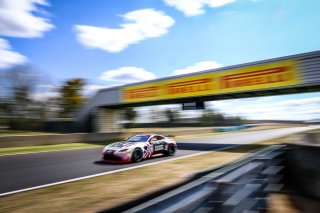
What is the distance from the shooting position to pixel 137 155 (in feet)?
41.7

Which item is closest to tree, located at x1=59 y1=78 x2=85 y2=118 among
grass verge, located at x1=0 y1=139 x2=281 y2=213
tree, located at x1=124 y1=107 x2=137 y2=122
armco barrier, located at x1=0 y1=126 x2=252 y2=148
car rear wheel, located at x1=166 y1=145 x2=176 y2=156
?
tree, located at x1=124 y1=107 x2=137 y2=122

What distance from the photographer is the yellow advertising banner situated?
18.6 meters

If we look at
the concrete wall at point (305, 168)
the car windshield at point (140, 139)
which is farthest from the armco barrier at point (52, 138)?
the concrete wall at point (305, 168)

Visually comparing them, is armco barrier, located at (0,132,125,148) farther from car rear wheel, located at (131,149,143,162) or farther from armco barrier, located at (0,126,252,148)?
car rear wheel, located at (131,149,143,162)

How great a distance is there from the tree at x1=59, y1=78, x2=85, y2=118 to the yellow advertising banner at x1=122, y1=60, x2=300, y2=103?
26.2 metres

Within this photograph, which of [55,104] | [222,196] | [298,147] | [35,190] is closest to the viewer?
[222,196]

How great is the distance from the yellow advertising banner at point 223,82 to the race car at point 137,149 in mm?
7995

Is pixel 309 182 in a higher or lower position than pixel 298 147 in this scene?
lower

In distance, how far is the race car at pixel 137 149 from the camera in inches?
478

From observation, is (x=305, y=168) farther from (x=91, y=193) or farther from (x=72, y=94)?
(x=72, y=94)

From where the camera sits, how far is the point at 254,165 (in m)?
4.61

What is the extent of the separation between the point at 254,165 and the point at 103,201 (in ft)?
10.0

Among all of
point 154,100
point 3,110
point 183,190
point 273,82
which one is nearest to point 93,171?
point 183,190

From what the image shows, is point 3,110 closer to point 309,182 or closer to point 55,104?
point 55,104
